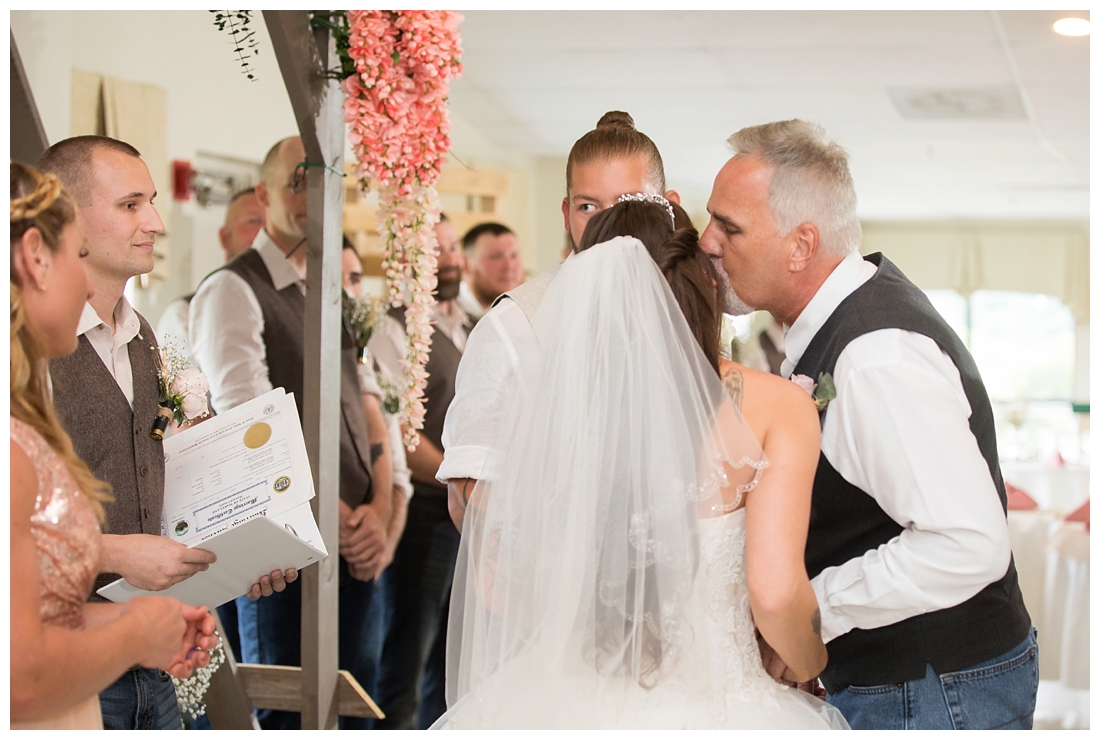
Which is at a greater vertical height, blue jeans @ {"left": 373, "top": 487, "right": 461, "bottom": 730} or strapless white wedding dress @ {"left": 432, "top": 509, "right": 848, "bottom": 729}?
strapless white wedding dress @ {"left": 432, "top": 509, "right": 848, "bottom": 729}

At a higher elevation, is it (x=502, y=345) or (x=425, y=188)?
(x=425, y=188)

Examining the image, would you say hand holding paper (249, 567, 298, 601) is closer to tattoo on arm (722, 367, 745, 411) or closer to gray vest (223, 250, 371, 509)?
tattoo on arm (722, 367, 745, 411)

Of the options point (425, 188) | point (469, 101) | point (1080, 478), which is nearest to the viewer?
point (425, 188)

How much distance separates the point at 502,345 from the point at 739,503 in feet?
1.80

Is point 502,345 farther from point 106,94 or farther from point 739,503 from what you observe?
point 106,94

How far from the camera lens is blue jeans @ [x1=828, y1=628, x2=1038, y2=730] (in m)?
1.74

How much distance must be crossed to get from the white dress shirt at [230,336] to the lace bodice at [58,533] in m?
1.59

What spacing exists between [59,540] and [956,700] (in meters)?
1.48

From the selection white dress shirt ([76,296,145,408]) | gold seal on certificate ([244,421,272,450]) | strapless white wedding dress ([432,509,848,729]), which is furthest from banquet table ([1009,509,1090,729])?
white dress shirt ([76,296,145,408])

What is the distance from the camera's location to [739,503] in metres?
1.63

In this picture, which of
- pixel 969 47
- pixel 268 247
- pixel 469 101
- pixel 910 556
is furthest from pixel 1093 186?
pixel 469 101

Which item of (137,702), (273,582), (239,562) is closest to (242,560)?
(239,562)

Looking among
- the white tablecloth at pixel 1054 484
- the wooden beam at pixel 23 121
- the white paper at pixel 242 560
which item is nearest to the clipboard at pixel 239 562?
the white paper at pixel 242 560

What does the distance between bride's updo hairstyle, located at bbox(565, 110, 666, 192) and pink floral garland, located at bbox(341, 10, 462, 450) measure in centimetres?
53
